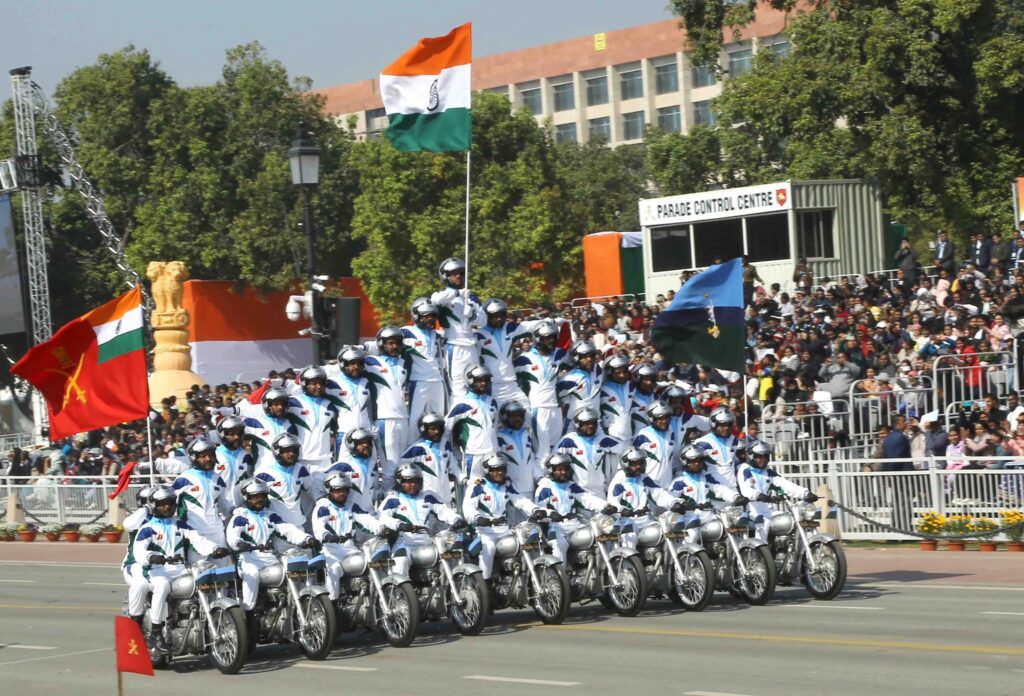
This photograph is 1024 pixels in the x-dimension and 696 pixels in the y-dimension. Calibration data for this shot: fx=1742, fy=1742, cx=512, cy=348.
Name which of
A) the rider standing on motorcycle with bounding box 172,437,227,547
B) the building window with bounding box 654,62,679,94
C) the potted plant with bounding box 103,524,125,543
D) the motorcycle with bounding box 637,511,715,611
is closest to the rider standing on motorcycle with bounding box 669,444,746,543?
the motorcycle with bounding box 637,511,715,611

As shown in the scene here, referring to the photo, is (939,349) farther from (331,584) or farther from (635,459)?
(331,584)

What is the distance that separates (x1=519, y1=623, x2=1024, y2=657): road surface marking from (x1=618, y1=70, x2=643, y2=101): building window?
247 feet

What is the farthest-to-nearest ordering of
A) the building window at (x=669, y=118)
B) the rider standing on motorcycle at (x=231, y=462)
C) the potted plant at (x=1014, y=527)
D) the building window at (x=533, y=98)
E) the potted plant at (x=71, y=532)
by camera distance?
the building window at (x=533, y=98) < the building window at (x=669, y=118) < the potted plant at (x=71, y=532) < the potted plant at (x=1014, y=527) < the rider standing on motorcycle at (x=231, y=462)

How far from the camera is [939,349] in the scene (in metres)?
26.2

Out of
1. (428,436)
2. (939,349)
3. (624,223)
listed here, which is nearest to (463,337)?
(428,436)

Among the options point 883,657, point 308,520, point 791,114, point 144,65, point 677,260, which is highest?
point 144,65

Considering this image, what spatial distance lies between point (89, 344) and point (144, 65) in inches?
1698

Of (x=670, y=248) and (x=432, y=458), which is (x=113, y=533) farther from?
(x=432, y=458)

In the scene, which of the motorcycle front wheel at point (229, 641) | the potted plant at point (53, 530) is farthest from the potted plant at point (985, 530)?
the potted plant at point (53, 530)

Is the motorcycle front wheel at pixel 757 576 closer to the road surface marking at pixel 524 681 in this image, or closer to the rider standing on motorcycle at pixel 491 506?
the rider standing on motorcycle at pixel 491 506

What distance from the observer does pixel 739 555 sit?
17094 mm

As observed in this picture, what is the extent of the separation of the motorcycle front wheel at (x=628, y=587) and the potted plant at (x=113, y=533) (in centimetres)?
1771

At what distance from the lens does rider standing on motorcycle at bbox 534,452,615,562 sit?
16.8 m

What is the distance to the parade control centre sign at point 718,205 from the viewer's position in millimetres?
36219
